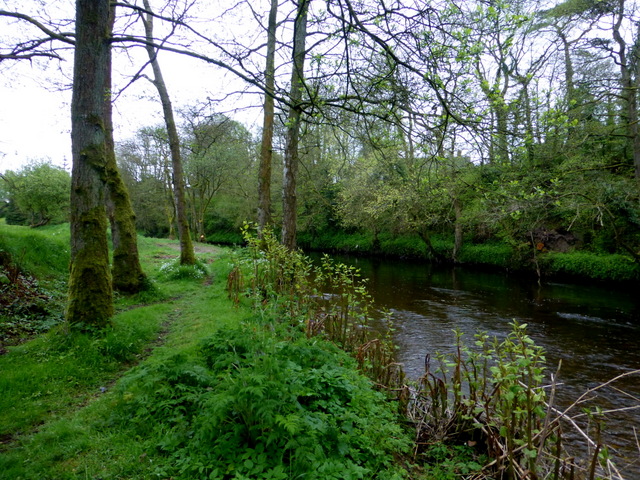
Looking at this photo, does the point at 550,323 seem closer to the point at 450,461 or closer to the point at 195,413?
the point at 450,461

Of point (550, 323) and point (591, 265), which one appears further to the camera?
point (591, 265)

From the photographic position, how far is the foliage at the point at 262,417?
2.56 metres

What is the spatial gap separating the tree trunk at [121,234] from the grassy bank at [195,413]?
3672 mm

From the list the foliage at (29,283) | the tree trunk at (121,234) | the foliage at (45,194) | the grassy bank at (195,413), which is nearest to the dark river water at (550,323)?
the grassy bank at (195,413)

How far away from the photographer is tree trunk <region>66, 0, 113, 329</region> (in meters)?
5.11

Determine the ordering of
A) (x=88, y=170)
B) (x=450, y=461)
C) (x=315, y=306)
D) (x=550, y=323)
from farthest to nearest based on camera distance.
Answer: (x=550, y=323) < (x=315, y=306) < (x=88, y=170) < (x=450, y=461)

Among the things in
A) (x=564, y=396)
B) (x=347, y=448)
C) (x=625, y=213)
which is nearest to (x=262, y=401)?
(x=347, y=448)

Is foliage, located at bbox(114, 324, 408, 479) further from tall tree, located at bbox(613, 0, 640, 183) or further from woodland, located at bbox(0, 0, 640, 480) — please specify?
tall tree, located at bbox(613, 0, 640, 183)

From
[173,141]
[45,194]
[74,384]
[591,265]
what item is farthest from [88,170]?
[45,194]

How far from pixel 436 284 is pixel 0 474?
15938 mm

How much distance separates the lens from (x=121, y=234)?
8.80m

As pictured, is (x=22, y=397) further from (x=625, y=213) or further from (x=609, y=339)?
(x=625, y=213)

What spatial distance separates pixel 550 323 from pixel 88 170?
474 inches

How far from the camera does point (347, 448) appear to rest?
9.45ft
